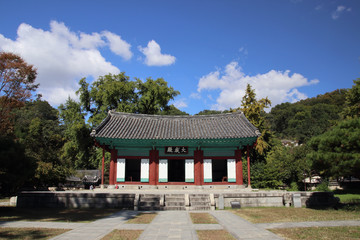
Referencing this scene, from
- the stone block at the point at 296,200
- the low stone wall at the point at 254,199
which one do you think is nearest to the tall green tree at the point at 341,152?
the stone block at the point at 296,200

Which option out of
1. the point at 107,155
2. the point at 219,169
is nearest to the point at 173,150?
the point at 219,169

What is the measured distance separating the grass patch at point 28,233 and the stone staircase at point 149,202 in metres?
5.24

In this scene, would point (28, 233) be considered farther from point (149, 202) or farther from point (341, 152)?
point (341, 152)

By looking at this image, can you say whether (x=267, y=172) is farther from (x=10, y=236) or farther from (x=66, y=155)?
(x=66, y=155)

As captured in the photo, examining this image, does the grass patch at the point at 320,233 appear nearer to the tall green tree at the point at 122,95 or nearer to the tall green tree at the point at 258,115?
the tall green tree at the point at 258,115

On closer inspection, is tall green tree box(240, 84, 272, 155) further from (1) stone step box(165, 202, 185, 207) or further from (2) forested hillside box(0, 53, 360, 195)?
(1) stone step box(165, 202, 185, 207)

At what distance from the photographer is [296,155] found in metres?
23.7

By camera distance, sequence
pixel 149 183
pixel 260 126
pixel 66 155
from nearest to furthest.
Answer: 1. pixel 149 183
2. pixel 260 126
3. pixel 66 155

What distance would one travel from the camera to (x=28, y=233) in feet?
22.1

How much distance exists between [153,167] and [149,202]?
5024 millimetres

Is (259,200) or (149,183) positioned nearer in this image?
(259,200)

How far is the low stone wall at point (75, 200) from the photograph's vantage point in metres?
12.3

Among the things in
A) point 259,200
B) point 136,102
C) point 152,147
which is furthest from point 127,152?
point 136,102

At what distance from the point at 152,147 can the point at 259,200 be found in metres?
8.15
